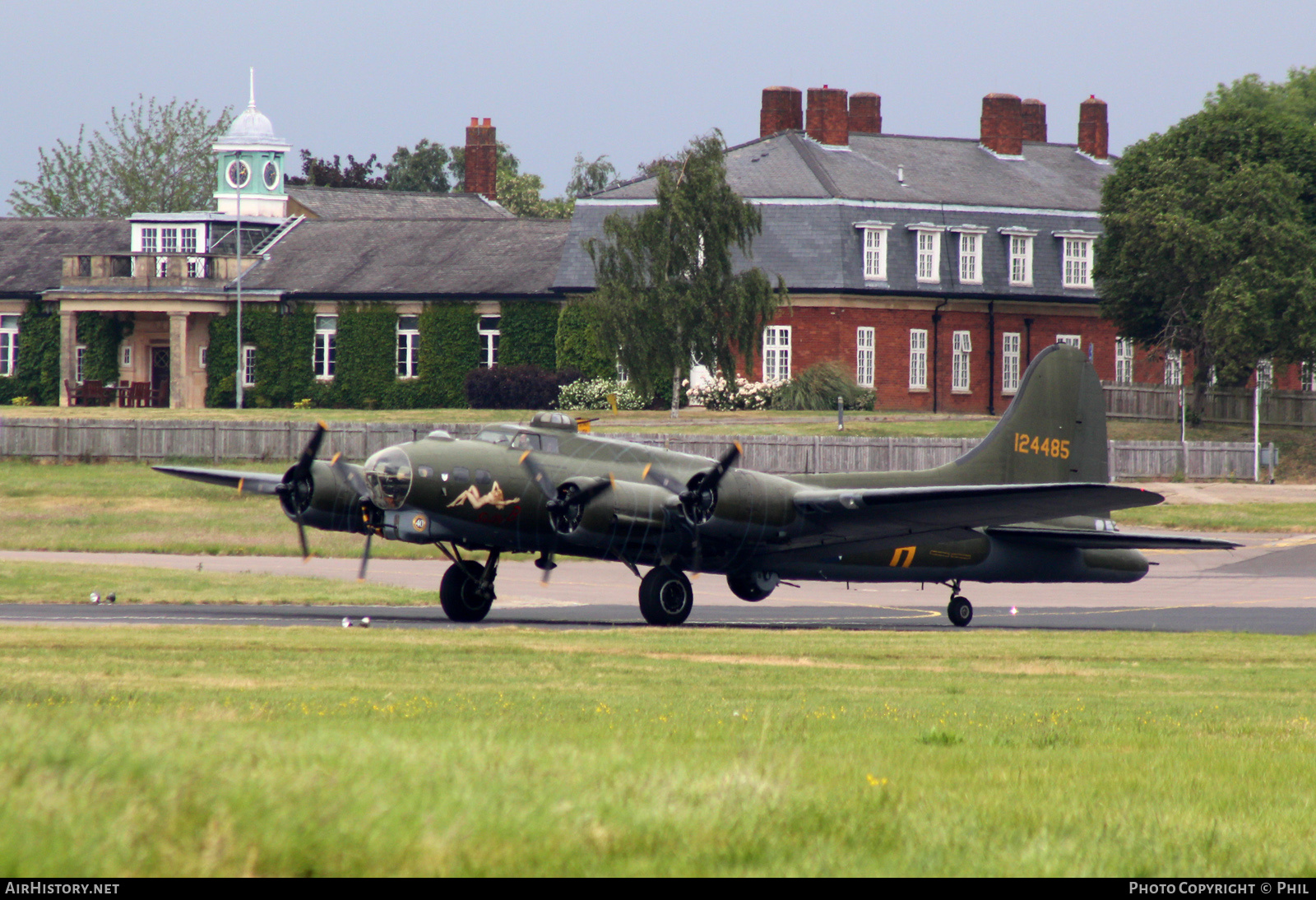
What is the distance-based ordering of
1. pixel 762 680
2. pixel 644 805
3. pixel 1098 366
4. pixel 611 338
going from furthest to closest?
1. pixel 1098 366
2. pixel 611 338
3. pixel 762 680
4. pixel 644 805

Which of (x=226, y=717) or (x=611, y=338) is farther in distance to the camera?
(x=611, y=338)

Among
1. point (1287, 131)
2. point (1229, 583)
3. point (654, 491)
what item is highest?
point (1287, 131)

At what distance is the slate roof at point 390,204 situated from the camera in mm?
95750

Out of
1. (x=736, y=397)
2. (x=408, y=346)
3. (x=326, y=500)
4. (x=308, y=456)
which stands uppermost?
(x=408, y=346)

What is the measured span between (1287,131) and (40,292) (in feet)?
204

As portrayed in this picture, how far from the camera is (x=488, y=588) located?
2831cm

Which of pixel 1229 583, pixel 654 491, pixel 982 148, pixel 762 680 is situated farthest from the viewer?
pixel 982 148

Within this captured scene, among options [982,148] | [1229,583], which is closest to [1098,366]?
[982,148]

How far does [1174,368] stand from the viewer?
77062 mm

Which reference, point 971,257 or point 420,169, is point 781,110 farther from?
point 420,169

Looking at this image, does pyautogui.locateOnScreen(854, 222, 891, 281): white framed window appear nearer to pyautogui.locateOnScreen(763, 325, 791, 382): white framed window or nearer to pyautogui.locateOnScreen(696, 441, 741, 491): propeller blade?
pyautogui.locateOnScreen(763, 325, 791, 382): white framed window

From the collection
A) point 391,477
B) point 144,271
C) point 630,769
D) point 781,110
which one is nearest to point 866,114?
point 781,110

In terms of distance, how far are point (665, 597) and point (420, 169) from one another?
397 feet
